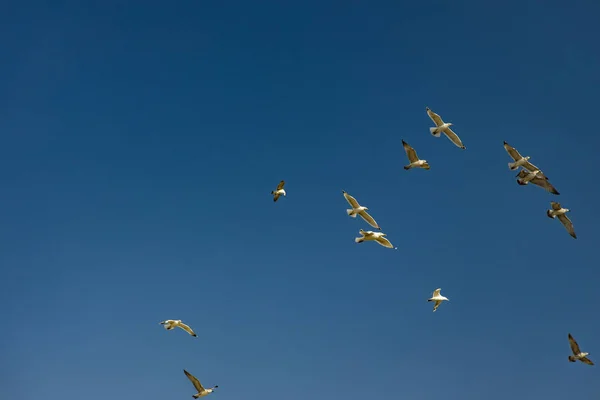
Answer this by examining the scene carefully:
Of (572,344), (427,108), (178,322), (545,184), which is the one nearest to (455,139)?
(427,108)

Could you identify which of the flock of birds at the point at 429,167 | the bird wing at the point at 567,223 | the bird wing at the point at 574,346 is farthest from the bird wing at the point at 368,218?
the bird wing at the point at 574,346

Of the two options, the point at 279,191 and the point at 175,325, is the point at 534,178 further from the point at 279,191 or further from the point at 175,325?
the point at 175,325

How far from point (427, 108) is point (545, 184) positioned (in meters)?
8.00

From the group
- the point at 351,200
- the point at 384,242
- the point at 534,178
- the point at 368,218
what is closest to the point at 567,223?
the point at 534,178

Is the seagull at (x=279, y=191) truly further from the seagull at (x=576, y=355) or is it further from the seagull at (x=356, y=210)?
the seagull at (x=576, y=355)

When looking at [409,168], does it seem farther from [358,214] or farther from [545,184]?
[545,184]

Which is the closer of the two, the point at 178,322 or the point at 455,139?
the point at 455,139

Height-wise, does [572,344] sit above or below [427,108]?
below

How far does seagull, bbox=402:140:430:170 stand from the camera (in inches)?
1761

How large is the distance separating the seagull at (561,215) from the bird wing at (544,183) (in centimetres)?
87

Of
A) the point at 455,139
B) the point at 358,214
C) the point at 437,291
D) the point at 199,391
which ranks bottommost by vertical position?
the point at 199,391

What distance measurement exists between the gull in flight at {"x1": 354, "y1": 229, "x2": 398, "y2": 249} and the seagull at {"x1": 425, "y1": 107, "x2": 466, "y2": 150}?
623 centimetres

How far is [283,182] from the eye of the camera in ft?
160

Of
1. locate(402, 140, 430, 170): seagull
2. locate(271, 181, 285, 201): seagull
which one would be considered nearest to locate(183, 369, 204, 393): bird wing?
locate(271, 181, 285, 201): seagull
